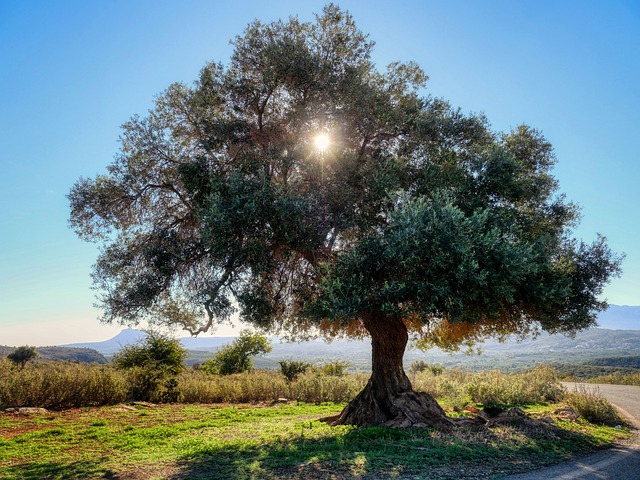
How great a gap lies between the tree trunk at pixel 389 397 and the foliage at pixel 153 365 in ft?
33.8

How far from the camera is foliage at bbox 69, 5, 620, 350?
12.4 m

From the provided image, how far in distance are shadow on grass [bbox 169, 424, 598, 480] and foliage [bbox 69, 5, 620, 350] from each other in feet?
11.5

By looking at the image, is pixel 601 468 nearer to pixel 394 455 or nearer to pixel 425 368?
pixel 394 455

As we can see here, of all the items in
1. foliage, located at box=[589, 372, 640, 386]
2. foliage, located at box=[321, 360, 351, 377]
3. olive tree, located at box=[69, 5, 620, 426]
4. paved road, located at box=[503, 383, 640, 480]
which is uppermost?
olive tree, located at box=[69, 5, 620, 426]

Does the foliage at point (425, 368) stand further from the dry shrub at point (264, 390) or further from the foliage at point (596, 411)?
the foliage at point (596, 411)

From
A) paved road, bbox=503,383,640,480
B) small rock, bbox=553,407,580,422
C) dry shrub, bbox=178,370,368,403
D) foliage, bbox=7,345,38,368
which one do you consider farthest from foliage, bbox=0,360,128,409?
foliage, bbox=7,345,38,368

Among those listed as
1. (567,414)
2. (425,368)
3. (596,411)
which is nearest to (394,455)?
(567,414)

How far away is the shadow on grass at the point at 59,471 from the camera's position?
28.0 ft

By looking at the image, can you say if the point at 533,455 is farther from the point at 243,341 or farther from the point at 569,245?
the point at 243,341

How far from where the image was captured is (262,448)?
10883 millimetres

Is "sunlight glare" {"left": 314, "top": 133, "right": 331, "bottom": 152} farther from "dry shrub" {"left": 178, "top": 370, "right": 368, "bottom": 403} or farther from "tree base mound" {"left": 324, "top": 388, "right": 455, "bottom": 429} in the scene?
"dry shrub" {"left": 178, "top": 370, "right": 368, "bottom": 403}

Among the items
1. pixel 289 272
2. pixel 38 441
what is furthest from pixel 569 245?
pixel 38 441

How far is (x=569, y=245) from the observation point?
50.9 feet

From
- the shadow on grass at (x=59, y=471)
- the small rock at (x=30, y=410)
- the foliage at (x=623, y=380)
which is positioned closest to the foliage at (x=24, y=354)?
the small rock at (x=30, y=410)
